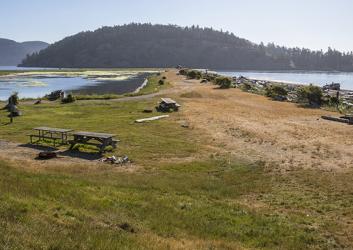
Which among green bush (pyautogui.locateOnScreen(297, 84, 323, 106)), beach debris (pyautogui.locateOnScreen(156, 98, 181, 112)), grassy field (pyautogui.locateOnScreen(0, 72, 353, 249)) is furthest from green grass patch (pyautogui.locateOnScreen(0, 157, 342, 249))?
green bush (pyautogui.locateOnScreen(297, 84, 323, 106))

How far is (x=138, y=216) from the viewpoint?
13.2 m

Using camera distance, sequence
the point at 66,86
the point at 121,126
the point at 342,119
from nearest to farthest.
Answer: the point at 121,126 < the point at 342,119 < the point at 66,86

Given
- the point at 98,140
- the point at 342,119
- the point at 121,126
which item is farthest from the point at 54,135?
the point at 342,119

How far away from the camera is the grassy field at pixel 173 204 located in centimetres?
1028

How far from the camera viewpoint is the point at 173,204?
49.5ft

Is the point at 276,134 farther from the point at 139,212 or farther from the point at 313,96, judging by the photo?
the point at 313,96

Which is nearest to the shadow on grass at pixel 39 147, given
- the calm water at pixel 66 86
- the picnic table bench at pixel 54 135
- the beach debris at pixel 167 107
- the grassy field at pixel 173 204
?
the picnic table bench at pixel 54 135

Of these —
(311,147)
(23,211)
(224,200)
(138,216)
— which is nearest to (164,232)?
(138,216)

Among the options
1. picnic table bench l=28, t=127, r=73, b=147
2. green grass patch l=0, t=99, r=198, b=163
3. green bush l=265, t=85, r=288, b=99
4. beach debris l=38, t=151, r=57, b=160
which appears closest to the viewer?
beach debris l=38, t=151, r=57, b=160

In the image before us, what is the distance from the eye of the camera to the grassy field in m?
10.3

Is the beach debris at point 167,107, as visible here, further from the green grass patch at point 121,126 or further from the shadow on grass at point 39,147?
the shadow on grass at point 39,147

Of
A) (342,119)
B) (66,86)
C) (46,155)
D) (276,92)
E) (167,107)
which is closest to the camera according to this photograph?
(46,155)

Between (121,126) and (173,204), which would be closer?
(173,204)

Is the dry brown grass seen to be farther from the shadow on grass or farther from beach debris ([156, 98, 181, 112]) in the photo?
the shadow on grass
